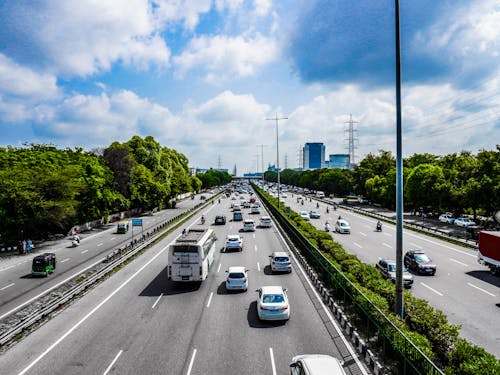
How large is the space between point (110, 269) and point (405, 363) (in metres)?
22.8

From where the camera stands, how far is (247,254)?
3316 cm

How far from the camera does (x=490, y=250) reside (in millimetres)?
26297

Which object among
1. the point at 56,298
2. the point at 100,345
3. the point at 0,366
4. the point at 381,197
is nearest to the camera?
the point at 0,366

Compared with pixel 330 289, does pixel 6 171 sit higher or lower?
higher

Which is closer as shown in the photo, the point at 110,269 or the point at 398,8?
the point at 398,8

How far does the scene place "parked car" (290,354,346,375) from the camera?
956 cm

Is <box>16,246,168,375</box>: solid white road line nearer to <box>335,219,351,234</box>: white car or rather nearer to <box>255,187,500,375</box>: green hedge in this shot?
<box>255,187,500,375</box>: green hedge

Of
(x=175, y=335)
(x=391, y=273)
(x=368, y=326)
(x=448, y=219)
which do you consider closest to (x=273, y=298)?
(x=368, y=326)

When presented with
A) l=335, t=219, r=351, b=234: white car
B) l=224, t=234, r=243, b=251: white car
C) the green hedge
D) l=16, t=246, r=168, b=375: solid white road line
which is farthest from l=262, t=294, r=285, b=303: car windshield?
l=335, t=219, r=351, b=234: white car

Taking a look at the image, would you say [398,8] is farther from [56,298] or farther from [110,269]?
[110,269]

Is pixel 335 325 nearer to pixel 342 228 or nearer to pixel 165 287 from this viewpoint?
pixel 165 287

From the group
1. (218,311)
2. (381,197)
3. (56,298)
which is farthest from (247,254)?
(381,197)

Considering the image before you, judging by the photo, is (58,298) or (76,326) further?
(58,298)

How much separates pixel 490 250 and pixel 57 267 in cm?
3519
